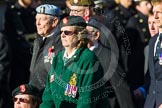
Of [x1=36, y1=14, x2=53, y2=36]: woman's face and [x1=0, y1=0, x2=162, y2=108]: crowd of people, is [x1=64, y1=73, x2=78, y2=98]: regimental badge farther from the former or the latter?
[x1=36, y1=14, x2=53, y2=36]: woman's face

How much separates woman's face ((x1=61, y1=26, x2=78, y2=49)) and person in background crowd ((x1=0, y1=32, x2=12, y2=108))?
9.64 feet

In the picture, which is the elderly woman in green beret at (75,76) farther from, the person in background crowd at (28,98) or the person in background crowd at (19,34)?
the person in background crowd at (19,34)

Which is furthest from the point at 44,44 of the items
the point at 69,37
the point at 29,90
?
the point at 69,37

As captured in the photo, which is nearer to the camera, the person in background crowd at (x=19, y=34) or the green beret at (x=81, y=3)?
the green beret at (x=81, y=3)

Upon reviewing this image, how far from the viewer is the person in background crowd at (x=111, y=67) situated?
8.84m

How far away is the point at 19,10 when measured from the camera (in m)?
12.6

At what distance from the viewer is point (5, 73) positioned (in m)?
10.7

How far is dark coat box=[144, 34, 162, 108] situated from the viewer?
8.64 m

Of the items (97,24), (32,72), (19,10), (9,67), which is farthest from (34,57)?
(19,10)

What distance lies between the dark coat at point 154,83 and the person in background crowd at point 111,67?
0.47m

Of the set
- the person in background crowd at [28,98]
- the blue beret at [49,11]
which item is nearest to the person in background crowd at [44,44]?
the blue beret at [49,11]

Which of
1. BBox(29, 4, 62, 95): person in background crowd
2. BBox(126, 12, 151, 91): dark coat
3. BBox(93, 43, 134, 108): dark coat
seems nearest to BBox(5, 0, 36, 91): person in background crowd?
BBox(126, 12, 151, 91): dark coat

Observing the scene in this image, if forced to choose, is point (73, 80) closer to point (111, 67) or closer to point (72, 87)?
point (72, 87)

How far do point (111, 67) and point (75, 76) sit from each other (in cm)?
150
